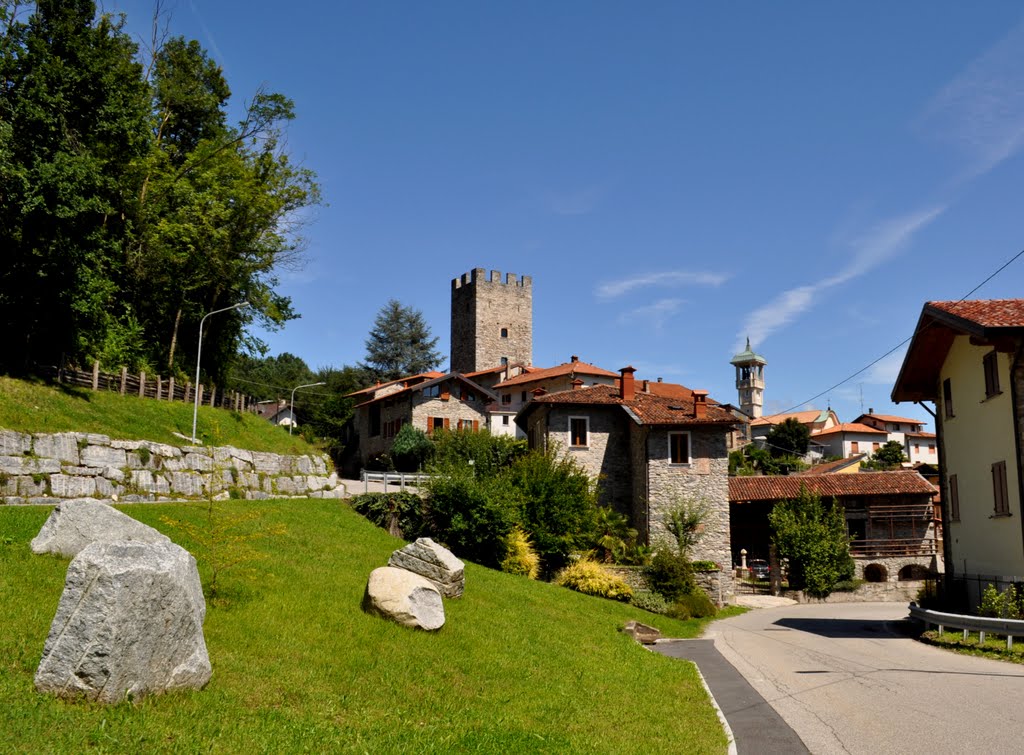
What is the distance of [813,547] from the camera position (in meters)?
40.4

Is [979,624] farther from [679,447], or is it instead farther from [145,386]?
[145,386]

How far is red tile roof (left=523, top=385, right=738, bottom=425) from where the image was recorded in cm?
3903

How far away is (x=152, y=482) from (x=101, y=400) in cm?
573

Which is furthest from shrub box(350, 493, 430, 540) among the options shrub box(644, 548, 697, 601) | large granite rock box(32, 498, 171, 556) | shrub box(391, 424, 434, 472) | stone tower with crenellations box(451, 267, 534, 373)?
stone tower with crenellations box(451, 267, 534, 373)

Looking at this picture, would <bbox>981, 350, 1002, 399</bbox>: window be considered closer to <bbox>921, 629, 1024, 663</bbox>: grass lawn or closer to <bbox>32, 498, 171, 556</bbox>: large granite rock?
<bbox>921, 629, 1024, 663</bbox>: grass lawn

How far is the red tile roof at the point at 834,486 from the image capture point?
4662 centimetres

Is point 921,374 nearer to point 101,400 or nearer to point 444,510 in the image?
point 444,510

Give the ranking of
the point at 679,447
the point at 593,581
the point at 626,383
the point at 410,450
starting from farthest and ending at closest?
the point at 410,450
the point at 626,383
the point at 679,447
the point at 593,581

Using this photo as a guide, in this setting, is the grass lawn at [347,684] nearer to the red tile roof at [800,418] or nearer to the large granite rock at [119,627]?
the large granite rock at [119,627]

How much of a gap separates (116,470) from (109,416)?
4250 mm

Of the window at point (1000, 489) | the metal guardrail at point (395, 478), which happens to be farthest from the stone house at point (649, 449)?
the window at point (1000, 489)

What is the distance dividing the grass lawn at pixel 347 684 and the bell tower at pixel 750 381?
120 m

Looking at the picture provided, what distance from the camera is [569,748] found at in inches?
375

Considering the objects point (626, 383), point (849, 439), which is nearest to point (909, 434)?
point (849, 439)
